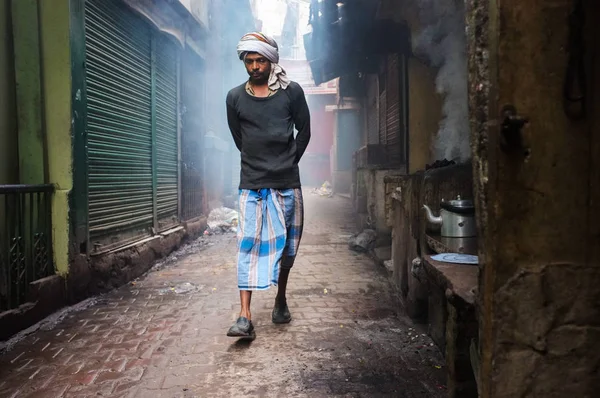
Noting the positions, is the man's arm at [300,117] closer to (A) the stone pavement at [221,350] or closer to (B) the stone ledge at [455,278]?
(A) the stone pavement at [221,350]

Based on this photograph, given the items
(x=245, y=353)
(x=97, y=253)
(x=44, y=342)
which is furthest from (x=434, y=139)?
(x=44, y=342)

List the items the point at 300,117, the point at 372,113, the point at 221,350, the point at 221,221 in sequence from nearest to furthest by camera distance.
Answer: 1. the point at 221,350
2. the point at 300,117
3. the point at 221,221
4. the point at 372,113

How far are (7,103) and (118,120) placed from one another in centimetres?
156

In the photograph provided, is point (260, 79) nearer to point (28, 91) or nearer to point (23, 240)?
point (28, 91)

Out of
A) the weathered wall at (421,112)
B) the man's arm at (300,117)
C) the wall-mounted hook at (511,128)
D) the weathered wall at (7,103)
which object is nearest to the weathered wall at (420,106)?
the weathered wall at (421,112)

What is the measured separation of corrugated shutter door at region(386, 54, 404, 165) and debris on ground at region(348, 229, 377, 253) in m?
1.40

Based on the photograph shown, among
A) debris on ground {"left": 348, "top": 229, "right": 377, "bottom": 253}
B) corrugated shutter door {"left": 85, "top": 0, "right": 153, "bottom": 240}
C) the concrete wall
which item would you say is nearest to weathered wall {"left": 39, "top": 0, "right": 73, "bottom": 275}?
corrugated shutter door {"left": 85, "top": 0, "right": 153, "bottom": 240}

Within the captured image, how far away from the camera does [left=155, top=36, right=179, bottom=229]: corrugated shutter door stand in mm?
7312

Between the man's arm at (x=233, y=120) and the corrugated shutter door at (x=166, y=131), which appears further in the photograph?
the corrugated shutter door at (x=166, y=131)

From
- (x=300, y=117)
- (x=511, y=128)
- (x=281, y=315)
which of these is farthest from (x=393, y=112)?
(x=511, y=128)

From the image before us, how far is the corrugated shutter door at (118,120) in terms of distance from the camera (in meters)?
5.00

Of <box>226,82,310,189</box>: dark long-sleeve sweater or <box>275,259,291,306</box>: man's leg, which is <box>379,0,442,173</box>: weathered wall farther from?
<box>275,259,291,306</box>: man's leg

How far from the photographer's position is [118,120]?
5672 mm

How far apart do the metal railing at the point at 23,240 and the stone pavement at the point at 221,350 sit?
45cm
